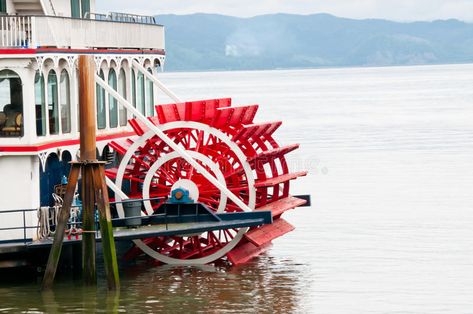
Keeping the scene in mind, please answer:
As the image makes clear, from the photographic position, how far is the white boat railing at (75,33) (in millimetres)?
19328

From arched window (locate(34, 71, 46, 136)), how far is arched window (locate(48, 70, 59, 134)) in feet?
1.10

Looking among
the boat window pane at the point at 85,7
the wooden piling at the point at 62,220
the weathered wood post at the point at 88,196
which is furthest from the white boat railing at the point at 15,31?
the boat window pane at the point at 85,7

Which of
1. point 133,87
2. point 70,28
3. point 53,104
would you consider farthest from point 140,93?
point 53,104

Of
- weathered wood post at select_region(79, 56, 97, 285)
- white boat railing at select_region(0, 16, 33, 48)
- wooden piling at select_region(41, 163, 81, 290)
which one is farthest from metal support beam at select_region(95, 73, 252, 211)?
wooden piling at select_region(41, 163, 81, 290)

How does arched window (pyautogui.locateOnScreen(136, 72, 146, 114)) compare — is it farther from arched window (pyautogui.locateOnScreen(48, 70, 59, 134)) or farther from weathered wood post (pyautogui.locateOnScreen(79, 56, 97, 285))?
weathered wood post (pyautogui.locateOnScreen(79, 56, 97, 285))

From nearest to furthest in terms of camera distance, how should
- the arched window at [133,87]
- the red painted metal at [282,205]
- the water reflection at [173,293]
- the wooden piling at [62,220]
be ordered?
1. the wooden piling at [62,220]
2. the water reflection at [173,293]
3. the red painted metal at [282,205]
4. the arched window at [133,87]

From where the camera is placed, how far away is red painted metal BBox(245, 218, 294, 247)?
21422 millimetres

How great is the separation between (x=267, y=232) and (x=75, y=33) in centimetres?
458

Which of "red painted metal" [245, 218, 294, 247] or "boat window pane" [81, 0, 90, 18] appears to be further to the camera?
"boat window pane" [81, 0, 90, 18]

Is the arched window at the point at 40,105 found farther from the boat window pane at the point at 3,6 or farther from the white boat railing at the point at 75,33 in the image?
the boat window pane at the point at 3,6

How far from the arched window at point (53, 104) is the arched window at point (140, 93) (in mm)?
4178

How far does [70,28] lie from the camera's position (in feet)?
68.0

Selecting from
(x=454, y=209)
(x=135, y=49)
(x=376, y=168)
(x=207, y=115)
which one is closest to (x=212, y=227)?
(x=207, y=115)

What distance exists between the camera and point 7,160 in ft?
64.5
